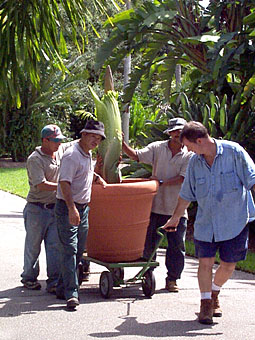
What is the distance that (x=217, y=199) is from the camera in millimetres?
6422

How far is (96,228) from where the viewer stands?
7.53m

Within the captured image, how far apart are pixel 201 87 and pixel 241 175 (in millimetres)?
9293

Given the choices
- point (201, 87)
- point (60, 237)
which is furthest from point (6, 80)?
point (201, 87)

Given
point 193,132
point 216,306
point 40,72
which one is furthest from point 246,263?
point 40,72

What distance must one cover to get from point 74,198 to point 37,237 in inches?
42.3

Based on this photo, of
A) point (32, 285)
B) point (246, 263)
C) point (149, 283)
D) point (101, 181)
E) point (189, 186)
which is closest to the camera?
→ point (189, 186)

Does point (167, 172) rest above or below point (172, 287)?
above

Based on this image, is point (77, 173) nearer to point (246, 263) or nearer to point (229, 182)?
point (229, 182)

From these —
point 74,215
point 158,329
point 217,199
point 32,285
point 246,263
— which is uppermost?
point 217,199

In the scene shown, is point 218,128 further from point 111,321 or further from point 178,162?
point 111,321

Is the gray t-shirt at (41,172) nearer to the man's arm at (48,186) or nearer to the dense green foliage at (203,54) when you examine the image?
the man's arm at (48,186)

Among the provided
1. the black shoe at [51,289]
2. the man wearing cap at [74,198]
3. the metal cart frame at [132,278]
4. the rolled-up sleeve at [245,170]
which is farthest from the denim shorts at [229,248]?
the black shoe at [51,289]

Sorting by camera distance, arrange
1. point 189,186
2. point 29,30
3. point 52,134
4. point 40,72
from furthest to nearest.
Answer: point 40,72 < point 52,134 < point 189,186 < point 29,30

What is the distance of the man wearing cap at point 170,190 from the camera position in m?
7.94
